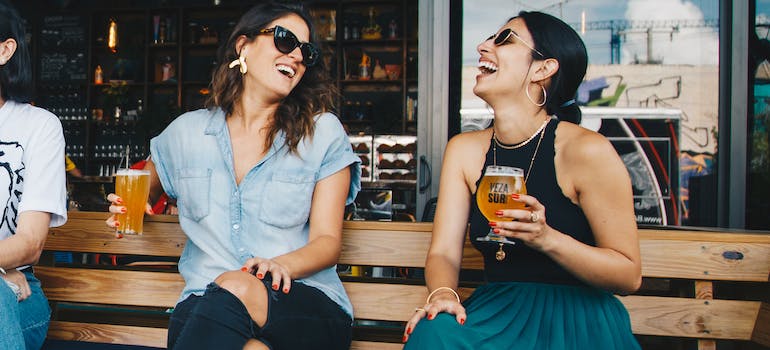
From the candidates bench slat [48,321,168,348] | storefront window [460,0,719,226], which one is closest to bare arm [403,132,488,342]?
bench slat [48,321,168,348]

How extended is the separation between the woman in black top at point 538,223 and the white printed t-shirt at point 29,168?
109 centimetres

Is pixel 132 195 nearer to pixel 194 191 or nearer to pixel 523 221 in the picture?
pixel 194 191

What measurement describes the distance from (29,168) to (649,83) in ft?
16.0

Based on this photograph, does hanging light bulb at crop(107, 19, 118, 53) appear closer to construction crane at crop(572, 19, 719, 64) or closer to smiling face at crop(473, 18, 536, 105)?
construction crane at crop(572, 19, 719, 64)

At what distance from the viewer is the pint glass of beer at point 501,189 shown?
1.51m

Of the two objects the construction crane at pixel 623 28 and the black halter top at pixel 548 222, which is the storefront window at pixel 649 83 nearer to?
the construction crane at pixel 623 28

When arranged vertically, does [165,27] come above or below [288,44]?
above

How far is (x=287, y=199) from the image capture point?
1.99m

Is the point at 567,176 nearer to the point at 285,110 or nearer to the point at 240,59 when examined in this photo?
the point at 285,110

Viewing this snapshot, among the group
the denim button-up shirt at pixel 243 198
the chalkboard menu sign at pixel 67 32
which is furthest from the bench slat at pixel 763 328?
the chalkboard menu sign at pixel 67 32

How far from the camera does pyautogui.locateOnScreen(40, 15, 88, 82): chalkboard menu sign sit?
840 centimetres

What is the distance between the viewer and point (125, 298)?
2.38m

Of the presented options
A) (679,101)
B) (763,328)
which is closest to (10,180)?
(763,328)

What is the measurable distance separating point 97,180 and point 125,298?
18.4 feet
